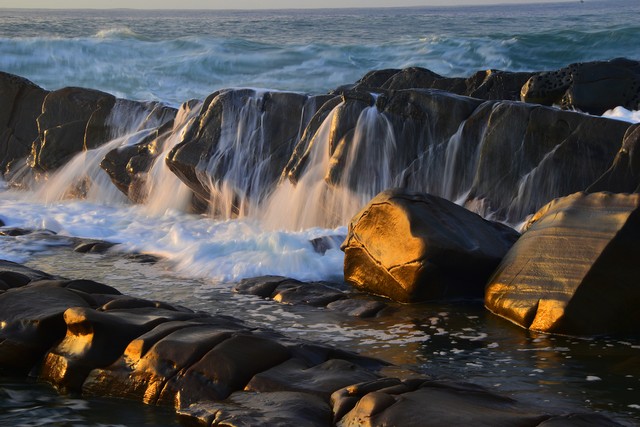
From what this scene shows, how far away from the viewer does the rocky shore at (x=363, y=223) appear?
5.83 meters

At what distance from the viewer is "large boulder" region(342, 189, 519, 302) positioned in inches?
336

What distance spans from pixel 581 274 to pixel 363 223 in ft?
6.78

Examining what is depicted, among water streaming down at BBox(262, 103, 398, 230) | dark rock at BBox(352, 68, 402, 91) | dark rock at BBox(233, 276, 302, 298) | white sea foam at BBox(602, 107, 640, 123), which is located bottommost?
dark rock at BBox(233, 276, 302, 298)

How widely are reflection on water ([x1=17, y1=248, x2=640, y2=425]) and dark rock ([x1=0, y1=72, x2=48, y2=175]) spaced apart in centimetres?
733

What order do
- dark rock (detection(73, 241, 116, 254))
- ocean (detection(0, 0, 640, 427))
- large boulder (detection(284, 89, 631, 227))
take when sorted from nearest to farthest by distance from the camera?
ocean (detection(0, 0, 640, 427)), large boulder (detection(284, 89, 631, 227)), dark rock (detection(73, 241, 116, 254))

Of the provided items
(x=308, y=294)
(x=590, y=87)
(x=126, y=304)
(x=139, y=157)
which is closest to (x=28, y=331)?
(x=126, y=304)

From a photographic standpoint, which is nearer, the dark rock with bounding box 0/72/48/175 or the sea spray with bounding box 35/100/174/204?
the sea spray with bounding box 35/100/174/204

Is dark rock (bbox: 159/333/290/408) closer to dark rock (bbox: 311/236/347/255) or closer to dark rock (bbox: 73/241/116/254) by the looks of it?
dark rock (bbox: 311/236/347/255)

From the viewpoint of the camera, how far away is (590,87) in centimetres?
1335

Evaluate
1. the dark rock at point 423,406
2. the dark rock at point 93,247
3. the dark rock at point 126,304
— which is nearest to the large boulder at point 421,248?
the dark rock at point 126,304

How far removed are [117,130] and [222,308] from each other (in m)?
7.17

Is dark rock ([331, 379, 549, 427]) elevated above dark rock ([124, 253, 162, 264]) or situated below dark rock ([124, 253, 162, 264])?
above

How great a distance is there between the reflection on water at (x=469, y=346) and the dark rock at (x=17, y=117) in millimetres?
7334

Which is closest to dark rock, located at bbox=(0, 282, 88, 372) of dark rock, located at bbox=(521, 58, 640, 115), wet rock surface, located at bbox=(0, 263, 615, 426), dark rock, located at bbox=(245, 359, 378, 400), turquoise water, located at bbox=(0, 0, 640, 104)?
wet rock surface, located at bbox=(0, 263, 615, 426)
